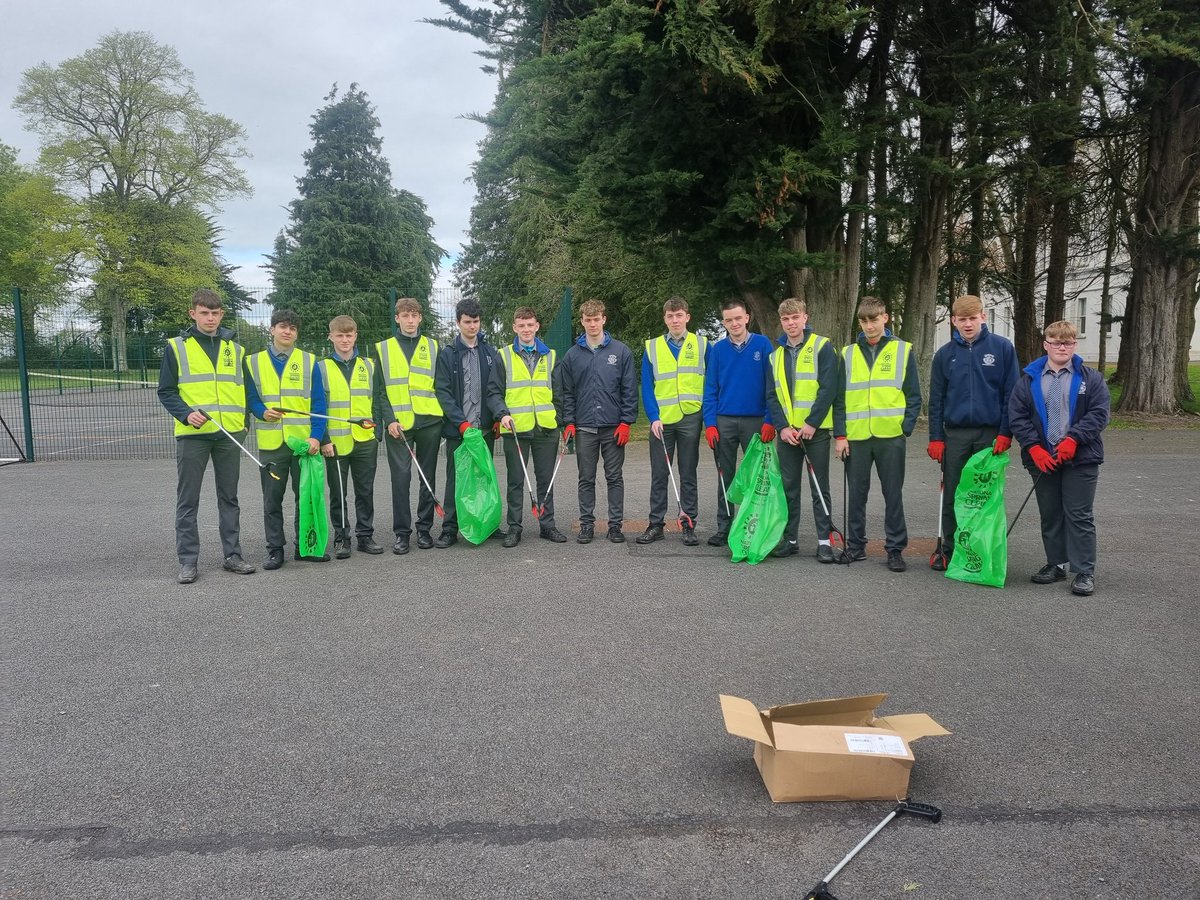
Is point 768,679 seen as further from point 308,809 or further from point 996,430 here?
point 996,430

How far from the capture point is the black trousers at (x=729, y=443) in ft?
23.7

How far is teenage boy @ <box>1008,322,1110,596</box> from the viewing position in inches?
234

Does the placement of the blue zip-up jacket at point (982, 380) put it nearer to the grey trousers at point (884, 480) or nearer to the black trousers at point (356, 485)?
the grey trousers at point (884, 480)

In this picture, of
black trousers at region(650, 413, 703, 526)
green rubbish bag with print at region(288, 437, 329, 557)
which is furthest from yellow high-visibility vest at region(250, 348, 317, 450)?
black trousers at region(650, 413, 703, 526)

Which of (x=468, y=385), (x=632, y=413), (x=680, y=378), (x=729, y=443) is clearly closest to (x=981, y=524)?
(x=729, y=443)

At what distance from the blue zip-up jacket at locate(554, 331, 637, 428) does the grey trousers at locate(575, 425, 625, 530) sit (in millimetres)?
105

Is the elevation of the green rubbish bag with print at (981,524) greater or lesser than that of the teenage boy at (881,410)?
lesser

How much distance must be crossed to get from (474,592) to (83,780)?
114 inches

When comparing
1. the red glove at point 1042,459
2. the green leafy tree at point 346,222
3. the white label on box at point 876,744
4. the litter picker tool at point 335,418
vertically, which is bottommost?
the white label on box at point 876,744

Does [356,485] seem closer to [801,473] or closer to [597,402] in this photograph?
[597,402]

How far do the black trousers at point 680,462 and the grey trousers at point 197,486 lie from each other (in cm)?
338

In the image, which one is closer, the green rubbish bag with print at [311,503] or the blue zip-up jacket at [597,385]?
the green rubbish bag with print at [311,503]

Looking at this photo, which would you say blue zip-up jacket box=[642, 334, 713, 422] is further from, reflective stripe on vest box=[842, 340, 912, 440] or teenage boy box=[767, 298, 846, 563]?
reflective stripe on vest box=[842, 340, 912, 440]

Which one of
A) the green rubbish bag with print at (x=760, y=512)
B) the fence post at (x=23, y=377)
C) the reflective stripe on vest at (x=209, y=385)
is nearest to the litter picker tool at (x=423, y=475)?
the reflective stripe on vest at (x=209, y=385)
